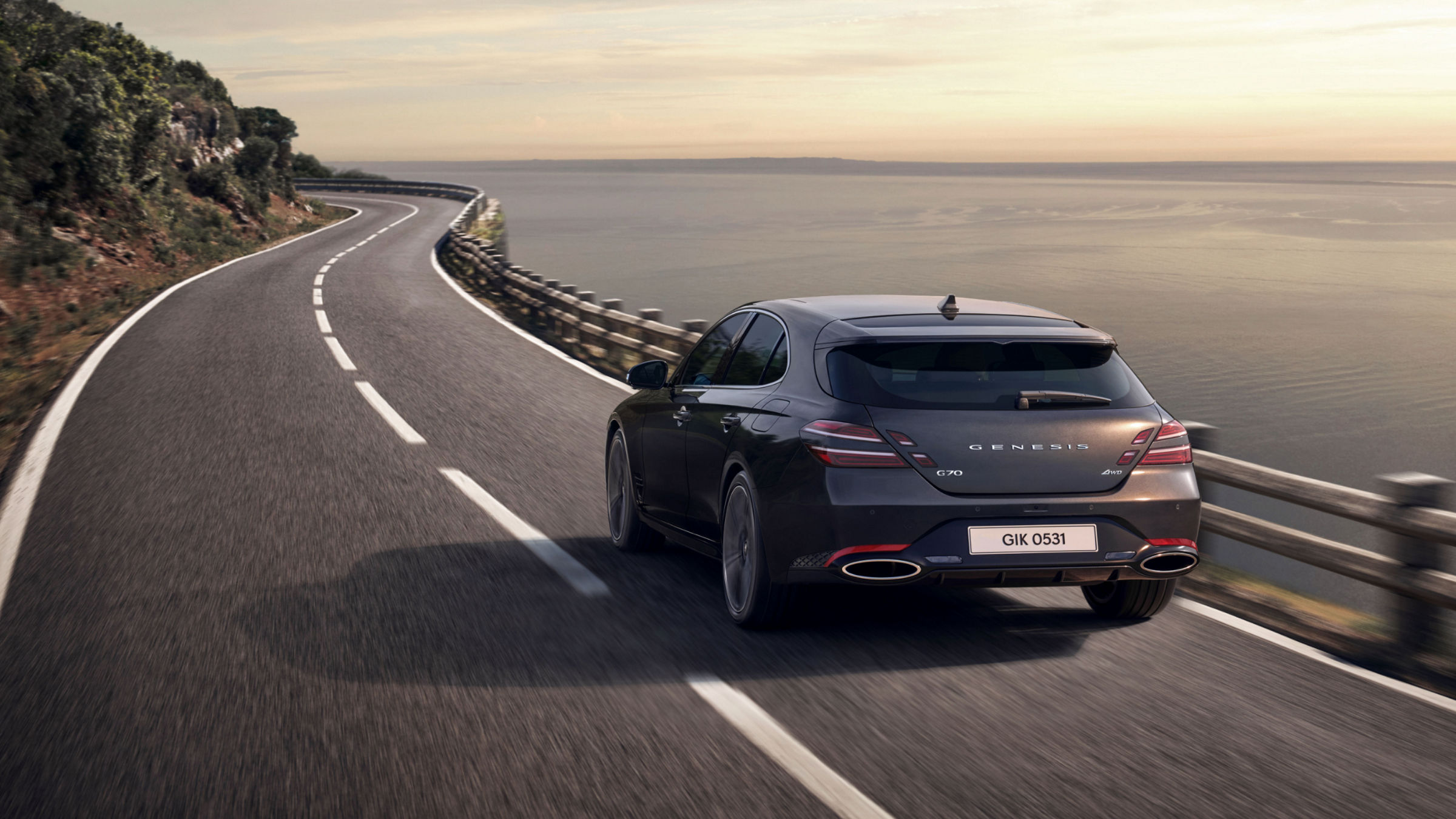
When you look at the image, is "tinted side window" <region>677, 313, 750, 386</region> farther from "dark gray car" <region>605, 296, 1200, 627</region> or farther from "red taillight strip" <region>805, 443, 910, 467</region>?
"red taillight strip" <region>805, 443, 910, 467</region>

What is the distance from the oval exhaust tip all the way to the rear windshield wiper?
68 centimetres

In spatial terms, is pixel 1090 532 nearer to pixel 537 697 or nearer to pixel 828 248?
pixel 537 697

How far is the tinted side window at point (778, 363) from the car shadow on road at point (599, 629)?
1.04 m

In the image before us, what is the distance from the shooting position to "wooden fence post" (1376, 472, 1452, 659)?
5.58 metres

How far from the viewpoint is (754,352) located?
20.7 ft

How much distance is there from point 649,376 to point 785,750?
3.19 metres

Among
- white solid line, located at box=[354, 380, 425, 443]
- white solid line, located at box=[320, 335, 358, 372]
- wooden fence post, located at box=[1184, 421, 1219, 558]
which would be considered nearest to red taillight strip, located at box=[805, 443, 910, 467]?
wooden fence post, located at box=[1184, 421, 1219, 558]

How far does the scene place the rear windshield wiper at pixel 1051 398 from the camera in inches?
206

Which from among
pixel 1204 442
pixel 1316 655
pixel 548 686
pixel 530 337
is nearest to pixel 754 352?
pixel 548 686

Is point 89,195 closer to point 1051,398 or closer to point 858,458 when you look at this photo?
point 858,458

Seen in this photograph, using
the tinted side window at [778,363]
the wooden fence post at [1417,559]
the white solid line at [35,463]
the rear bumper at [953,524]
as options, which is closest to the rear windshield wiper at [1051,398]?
the rear bumper at [953,524]

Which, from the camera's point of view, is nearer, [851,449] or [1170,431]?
[851,449]

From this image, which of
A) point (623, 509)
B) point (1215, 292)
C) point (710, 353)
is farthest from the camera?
point (1215, 292)

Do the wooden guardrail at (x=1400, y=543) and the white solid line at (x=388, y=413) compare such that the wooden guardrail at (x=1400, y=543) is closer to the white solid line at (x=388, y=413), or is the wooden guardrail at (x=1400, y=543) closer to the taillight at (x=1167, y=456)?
the taillight at (x=1167, y=456)
